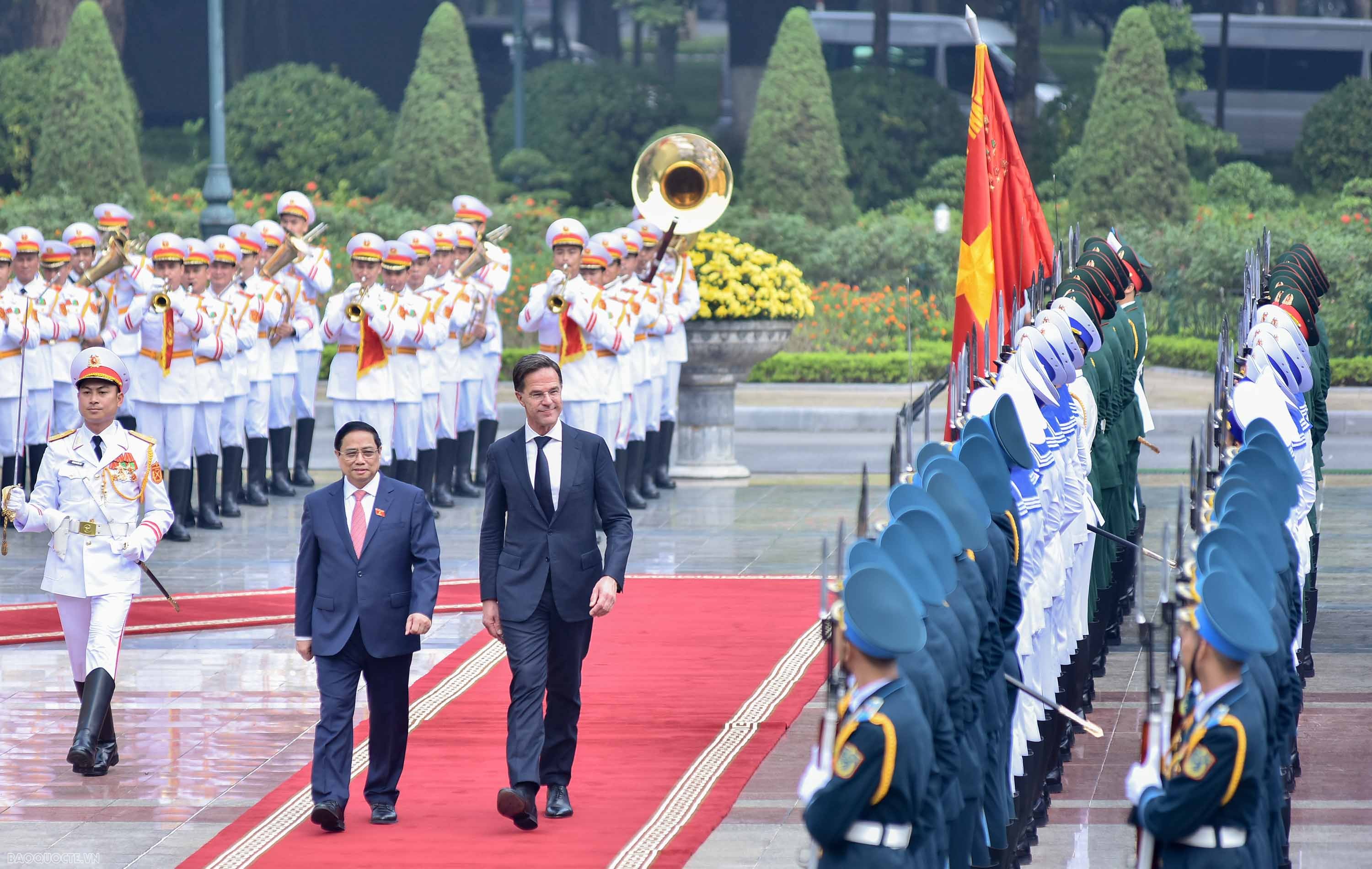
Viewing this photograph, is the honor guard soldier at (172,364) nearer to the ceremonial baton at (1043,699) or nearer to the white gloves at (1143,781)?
the ceremonial baton at (1043,699)

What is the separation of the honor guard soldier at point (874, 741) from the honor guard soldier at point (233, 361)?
9.76 metres

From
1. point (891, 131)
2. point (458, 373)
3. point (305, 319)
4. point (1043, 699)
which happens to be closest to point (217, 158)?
point (305, 319)

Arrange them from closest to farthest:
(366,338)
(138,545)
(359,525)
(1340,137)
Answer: (359,525), (138,545), (366,338), (1340,137)

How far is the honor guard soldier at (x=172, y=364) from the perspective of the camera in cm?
1407

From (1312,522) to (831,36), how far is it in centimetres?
3009

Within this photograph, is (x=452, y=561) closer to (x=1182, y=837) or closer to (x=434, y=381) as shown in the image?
(x=434, y=381)

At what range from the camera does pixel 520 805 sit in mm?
7668

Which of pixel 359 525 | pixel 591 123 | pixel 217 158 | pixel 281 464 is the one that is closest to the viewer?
pixel 359 525

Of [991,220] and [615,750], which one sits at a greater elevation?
[991,220]

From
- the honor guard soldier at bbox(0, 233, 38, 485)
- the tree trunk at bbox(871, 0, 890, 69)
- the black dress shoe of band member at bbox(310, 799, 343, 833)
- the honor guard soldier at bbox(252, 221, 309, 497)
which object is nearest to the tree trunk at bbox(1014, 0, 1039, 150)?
the tree trunk at bbox(871, 0, 890, 69)

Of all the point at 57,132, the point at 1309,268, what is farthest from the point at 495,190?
the point at 1309,268

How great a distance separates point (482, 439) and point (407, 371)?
5.68ft

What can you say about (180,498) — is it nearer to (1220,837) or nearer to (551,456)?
(551,456)

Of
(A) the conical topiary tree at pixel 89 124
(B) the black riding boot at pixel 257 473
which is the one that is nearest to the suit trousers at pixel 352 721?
(B) the black riding boot at pixel 257 473
